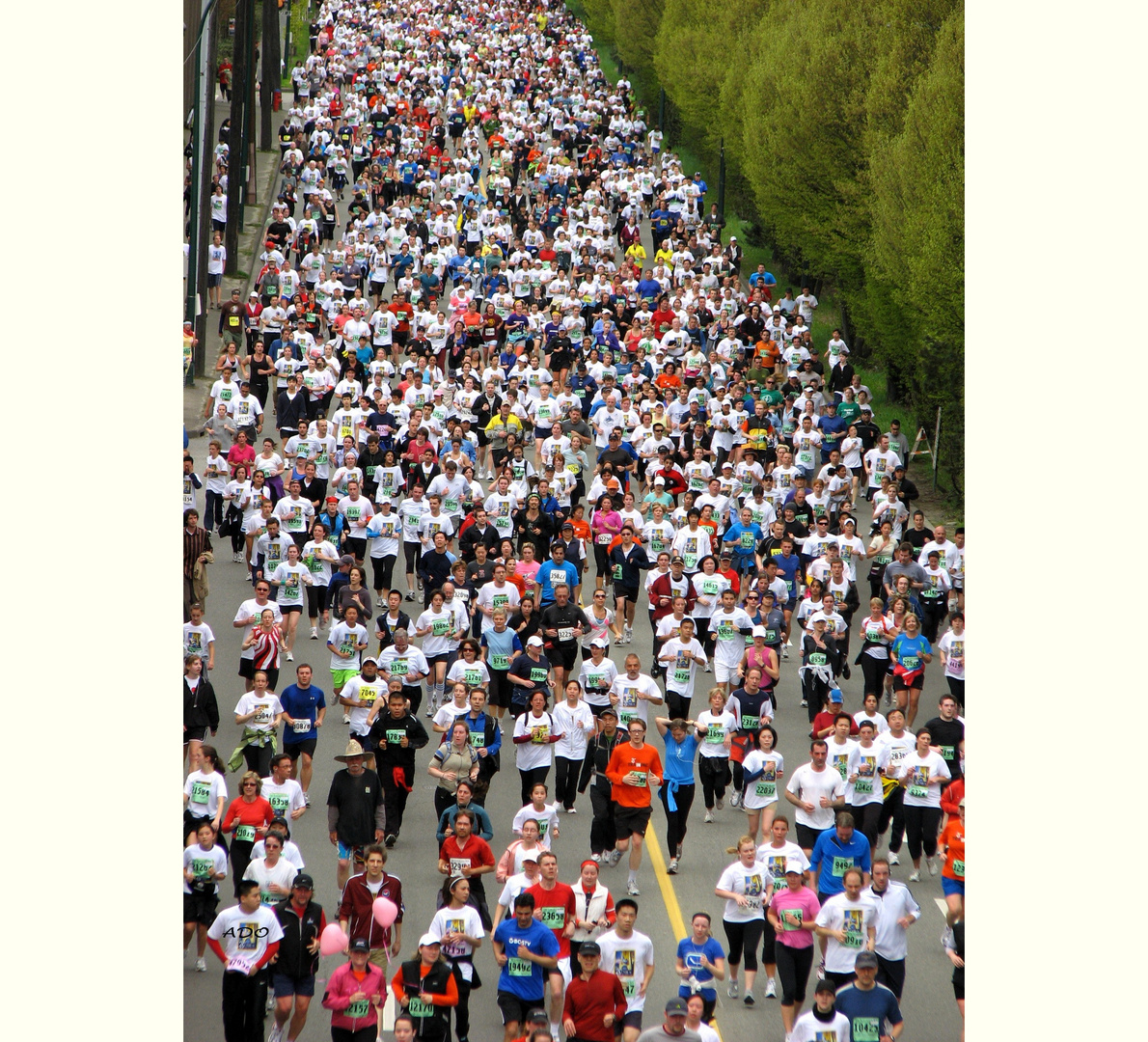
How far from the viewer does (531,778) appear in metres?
14.5

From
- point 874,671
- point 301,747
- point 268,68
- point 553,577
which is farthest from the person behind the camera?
point 268,68

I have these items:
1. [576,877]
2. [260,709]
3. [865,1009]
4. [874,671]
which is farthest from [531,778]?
[865,1009]

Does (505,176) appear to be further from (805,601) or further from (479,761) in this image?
(479,761)

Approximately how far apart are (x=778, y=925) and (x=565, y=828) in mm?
3570

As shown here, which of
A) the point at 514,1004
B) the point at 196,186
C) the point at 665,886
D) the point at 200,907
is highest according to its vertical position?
the point at 196,186

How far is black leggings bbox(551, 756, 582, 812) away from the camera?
1470 centimetres

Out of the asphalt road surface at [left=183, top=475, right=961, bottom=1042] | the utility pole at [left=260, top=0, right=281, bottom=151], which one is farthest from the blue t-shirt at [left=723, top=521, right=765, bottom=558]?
the utility pole at [left=260, top=0, right=281, bottom=151]

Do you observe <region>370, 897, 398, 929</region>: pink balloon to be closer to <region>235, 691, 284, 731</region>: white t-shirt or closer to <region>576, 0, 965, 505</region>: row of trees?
<region>235, 691, 284, 731</region>: white t-shirt

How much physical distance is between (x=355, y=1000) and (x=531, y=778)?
4.10 meters

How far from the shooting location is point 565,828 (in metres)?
14.9

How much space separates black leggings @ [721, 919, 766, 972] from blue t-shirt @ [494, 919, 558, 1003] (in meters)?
1.61

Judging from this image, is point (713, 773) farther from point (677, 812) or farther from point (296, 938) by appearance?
point (296, 938)

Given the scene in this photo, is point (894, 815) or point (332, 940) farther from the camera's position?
point (894, 815)

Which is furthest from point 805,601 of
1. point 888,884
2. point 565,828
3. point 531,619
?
point 888,884
